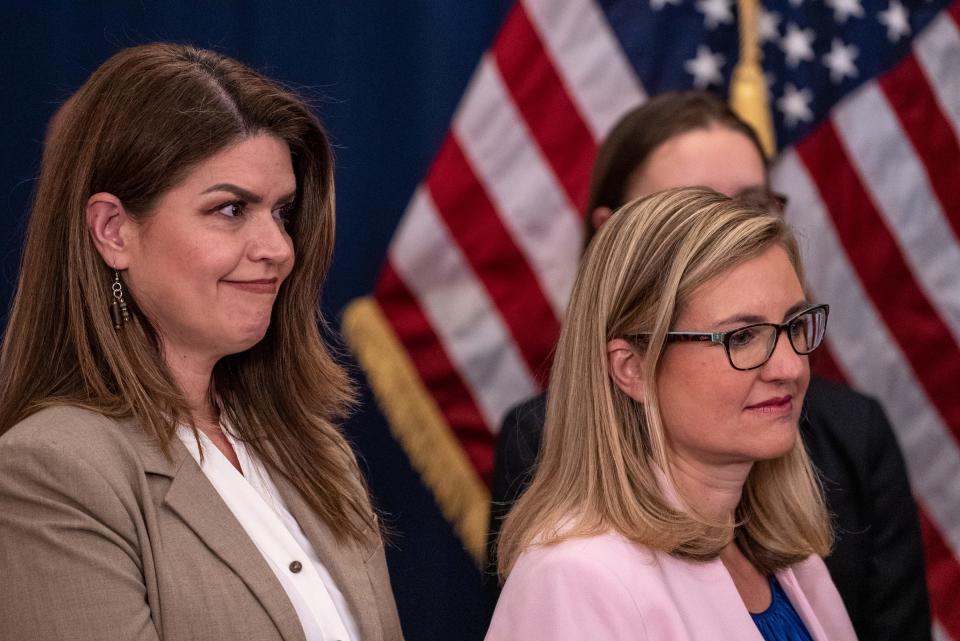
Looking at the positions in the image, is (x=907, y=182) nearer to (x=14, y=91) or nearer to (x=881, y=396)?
(x=881, y=396)

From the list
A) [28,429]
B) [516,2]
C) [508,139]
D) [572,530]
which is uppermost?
[516,2]

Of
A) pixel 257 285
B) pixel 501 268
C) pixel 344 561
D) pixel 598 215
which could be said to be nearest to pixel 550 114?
pixel 501 268

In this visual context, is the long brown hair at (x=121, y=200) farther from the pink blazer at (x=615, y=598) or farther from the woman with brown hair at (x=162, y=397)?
the pink blazer at (x=615, y=598)

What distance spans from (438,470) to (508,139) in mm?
871

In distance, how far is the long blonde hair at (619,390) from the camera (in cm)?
179

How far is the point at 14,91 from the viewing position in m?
2.93

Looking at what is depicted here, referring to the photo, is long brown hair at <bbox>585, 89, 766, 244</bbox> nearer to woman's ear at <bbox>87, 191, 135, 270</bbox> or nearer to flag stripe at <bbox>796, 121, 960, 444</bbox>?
flag stripe at <bbox>796, 121, 960, 444</bbox>

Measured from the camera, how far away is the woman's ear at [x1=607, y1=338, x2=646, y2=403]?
185cm

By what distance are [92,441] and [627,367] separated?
0.76m

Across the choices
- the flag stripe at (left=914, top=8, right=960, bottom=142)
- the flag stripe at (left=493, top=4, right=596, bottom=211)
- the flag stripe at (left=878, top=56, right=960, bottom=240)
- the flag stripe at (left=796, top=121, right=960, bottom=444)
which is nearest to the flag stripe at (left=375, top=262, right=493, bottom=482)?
the flag stripe at (left=493, top=4, right=596, bottom=211)

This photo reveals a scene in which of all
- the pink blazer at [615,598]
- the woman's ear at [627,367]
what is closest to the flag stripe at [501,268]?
the woman's ear at [627,367]

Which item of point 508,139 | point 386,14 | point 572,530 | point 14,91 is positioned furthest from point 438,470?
point 572,530

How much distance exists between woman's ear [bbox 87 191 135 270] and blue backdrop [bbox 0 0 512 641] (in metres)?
1.15

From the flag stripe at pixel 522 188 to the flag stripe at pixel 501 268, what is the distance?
0.07 feet
